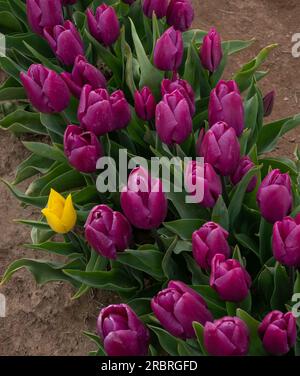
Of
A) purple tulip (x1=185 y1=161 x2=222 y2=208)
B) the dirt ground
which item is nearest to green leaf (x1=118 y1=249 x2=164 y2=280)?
purple tulip (x1=185 y1=161 x2=222 y2=208)

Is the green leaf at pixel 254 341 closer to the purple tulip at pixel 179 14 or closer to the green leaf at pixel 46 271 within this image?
the green leaf at pixel 46 271

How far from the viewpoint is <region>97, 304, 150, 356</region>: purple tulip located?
61.3 inches

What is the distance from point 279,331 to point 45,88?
0.90m

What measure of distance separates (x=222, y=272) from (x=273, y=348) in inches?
7.2

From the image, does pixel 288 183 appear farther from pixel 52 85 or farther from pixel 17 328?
pixel 17 328

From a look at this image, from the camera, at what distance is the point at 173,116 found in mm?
1880

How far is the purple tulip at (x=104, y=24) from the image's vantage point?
2281mm

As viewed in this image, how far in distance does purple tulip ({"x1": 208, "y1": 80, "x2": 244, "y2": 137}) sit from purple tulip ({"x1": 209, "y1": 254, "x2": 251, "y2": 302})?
0.43m

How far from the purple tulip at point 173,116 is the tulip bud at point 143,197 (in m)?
0.25

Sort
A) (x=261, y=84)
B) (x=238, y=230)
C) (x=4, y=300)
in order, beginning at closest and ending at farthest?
(x=238, y=230), (x=4, y=300), (x=261, y=84)

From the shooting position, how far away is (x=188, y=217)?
1978 mm

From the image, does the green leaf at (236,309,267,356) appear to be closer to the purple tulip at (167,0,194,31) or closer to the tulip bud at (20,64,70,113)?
the tulip bud at (20,64,70,113)

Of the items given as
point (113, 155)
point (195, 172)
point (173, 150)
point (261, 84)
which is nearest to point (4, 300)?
point (113, 155)

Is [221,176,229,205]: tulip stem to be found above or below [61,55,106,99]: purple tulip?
below
